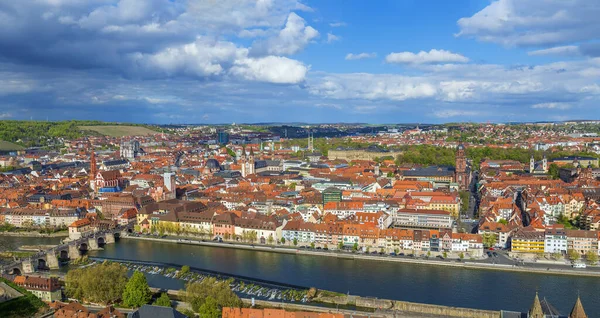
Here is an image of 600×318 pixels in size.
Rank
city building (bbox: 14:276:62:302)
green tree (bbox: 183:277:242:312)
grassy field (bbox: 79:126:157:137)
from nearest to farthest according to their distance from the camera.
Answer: green tree (bbox: 183:277:242:312) → city building (bbox: 14:276:62:302) → grassy field (bbox: 79:126:157:137)

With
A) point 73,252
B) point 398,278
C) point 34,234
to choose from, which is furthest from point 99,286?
point 34,234

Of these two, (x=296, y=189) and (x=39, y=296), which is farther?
(x=296, y=189)

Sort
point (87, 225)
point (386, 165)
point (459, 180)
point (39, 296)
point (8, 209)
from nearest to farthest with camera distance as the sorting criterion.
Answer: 1. point (39, 296)
2. point (87, 225)
3. point (8, 209)
4. point (459, 180)
5. point (386, 165)

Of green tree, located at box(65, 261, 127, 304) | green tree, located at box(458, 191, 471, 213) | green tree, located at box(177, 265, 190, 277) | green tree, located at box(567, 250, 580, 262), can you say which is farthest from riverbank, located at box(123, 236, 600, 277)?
green tree, located at box(458, 191, 471, 213)

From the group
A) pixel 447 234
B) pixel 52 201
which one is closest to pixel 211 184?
pixel 52 201

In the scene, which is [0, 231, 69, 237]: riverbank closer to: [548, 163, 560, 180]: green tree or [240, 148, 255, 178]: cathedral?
[240, 148, 255, 178]: cathedral

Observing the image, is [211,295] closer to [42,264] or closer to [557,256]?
[42,264]

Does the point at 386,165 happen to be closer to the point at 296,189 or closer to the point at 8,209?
the point at 296,189
